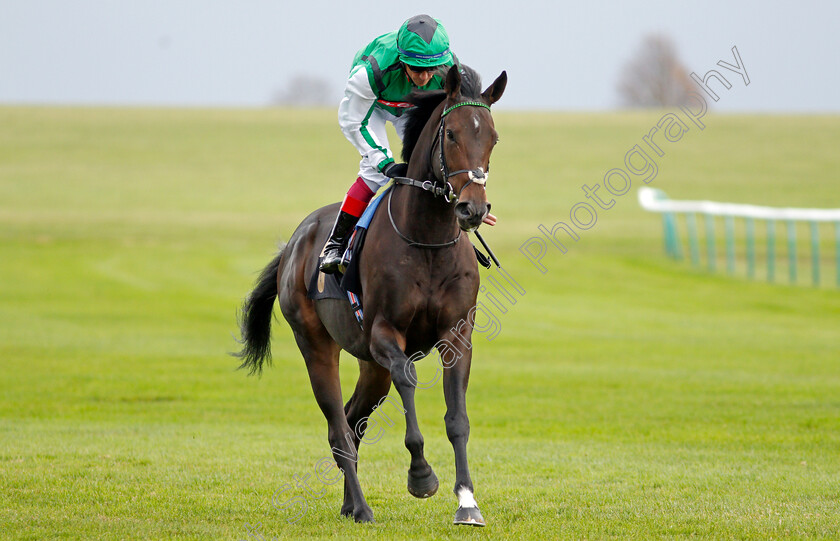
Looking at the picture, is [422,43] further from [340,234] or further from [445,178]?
[340,234]

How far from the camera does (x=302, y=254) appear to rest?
7.02 metres

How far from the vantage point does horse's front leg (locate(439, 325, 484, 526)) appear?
5199 millimetres

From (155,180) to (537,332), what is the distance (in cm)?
3424

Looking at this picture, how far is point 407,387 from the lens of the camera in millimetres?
5395

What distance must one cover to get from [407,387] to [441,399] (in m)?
7.21

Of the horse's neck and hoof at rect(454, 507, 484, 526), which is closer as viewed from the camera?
hoof at rect(454, 507, 484, 526)

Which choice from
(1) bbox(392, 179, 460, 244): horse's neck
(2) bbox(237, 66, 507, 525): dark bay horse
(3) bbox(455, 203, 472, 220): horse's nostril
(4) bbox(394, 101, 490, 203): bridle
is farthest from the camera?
(1) bbox(392, 179, 460, 244): horse's neck

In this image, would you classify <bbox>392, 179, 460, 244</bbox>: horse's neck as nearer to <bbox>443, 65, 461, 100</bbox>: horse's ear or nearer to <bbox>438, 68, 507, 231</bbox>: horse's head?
<bbox>438, 68, 507, 231</bbox>: horse's head

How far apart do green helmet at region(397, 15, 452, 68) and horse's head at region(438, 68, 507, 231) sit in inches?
17.1

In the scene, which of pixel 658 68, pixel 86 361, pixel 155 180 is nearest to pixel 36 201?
pixel 155 180

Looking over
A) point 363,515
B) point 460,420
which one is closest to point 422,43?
point 460,420

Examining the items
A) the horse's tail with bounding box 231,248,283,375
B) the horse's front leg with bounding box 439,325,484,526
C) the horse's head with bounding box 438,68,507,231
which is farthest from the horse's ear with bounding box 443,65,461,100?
the horse's tail with bounding box 231,248,283,375

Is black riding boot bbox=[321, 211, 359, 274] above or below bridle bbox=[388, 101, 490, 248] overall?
below

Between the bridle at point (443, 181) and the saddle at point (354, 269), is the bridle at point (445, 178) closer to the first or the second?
the bridle at point (443, 181)
